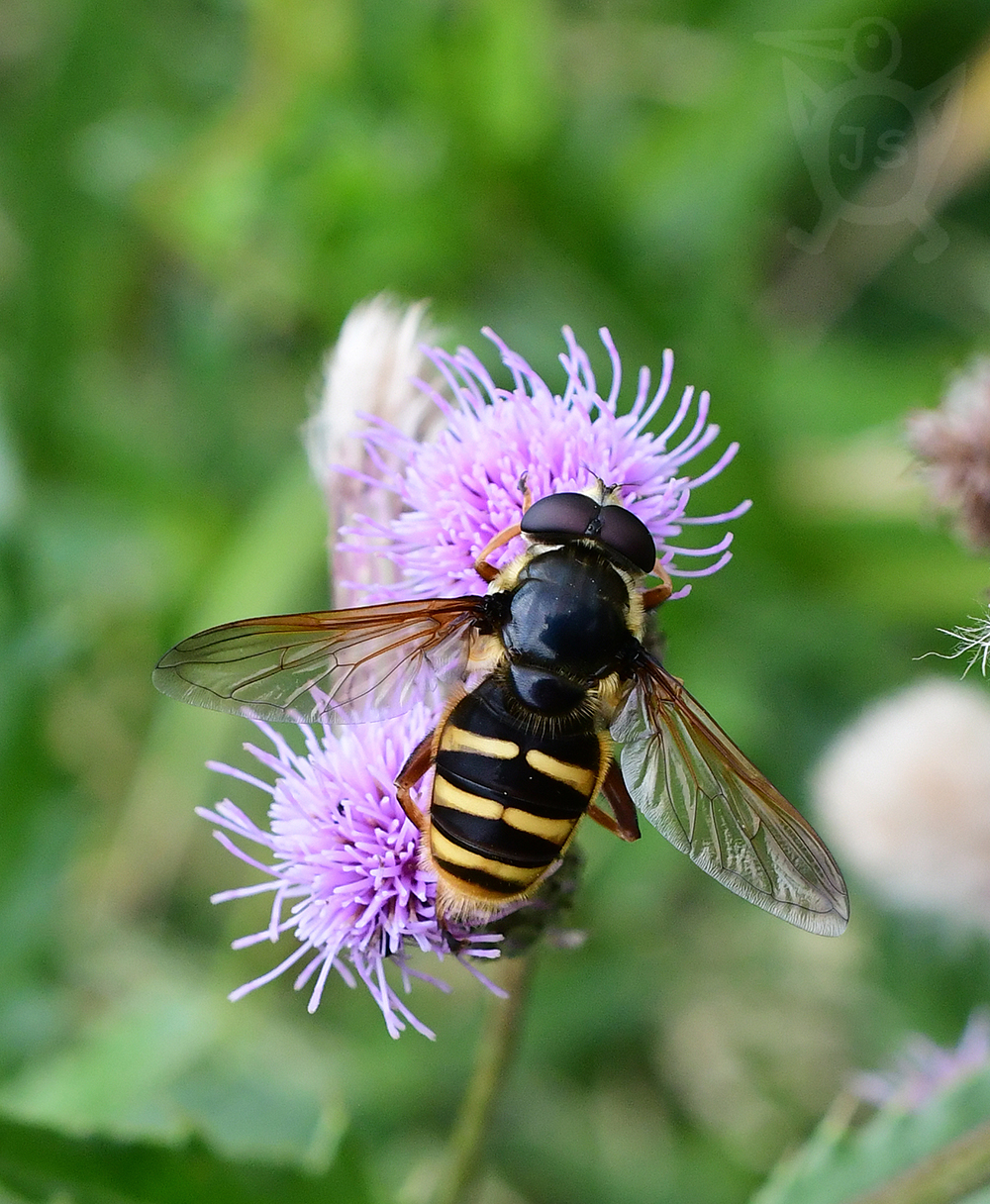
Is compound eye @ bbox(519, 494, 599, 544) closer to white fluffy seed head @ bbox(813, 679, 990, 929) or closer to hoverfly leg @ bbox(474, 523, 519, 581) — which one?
hoverfly leg @ bbox(474, 523, 519, 581)

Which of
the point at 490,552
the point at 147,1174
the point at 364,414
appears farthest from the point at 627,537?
the point at 147,1174

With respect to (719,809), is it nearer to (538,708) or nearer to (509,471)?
(538,708)

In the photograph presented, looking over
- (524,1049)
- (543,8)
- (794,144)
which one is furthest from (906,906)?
(543,8)

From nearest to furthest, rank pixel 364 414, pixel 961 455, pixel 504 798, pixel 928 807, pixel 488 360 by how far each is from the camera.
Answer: pixel 504 798 < pixel 364 414 < pixel 961 455 < pixel 928 807 < pixel 488 360

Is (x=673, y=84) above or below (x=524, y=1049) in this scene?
above

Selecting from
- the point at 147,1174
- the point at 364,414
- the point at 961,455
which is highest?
the point at 961,455

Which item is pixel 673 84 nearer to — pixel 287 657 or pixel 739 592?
pixel 739 592

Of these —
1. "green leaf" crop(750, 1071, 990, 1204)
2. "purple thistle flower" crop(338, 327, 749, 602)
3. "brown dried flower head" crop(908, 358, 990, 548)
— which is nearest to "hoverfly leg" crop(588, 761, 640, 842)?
"purple thistle flower" crop(338, 327, 749, 602)
